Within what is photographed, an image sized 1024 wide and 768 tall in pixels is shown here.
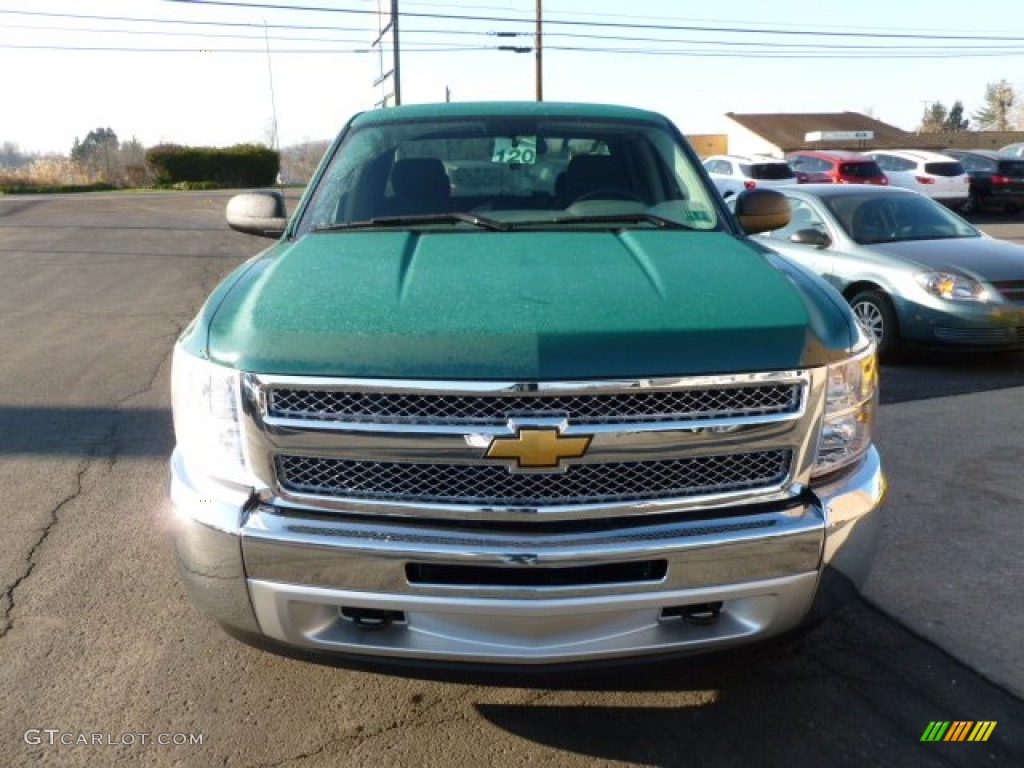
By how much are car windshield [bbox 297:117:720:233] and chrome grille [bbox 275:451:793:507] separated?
135 centimetres

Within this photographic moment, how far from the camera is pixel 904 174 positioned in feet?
73.2

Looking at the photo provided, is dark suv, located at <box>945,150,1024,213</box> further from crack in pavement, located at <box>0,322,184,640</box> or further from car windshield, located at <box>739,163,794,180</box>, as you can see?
crack in pavement, located at <box>0,322,184,640</box>

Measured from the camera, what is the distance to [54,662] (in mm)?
3090

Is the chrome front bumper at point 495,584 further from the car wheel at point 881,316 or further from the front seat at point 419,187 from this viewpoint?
the car wheel at point 881,316

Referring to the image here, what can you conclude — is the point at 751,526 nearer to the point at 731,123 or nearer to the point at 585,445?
the point at 585,445

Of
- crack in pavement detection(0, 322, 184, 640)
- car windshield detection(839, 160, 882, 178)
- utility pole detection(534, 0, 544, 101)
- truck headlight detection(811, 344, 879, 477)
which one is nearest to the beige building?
utility pole detection(534, 0, 544, 101)

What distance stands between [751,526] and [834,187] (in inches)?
296

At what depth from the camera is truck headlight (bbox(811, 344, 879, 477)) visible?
8.09 feet

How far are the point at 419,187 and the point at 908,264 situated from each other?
5311 millimetres

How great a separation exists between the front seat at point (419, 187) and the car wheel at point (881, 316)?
487 cm

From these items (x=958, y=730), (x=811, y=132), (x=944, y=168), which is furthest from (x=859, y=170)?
(x=811, y=132)

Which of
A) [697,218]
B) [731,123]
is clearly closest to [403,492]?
[697,218]

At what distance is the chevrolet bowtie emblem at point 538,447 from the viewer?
224 centimetres

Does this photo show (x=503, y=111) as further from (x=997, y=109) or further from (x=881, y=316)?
(x=997, y=109)
